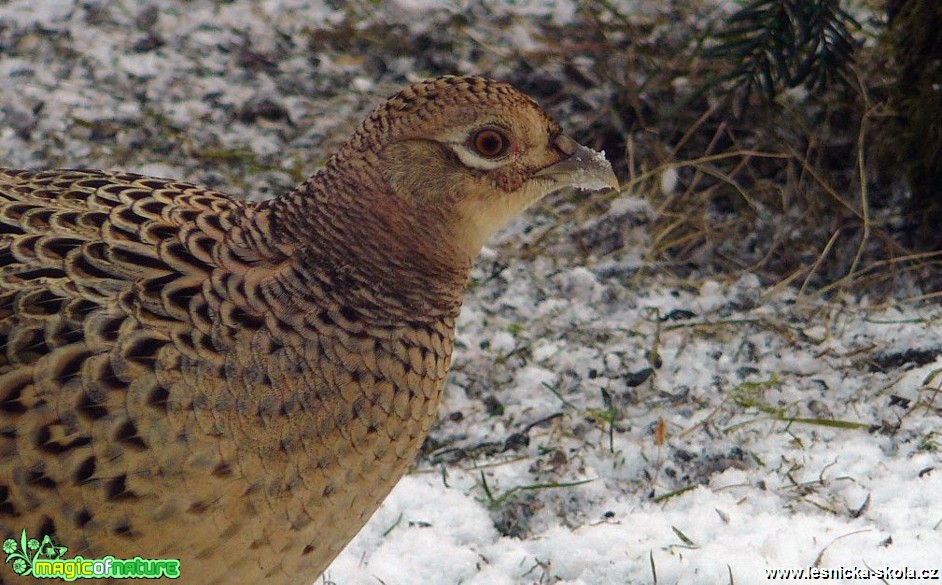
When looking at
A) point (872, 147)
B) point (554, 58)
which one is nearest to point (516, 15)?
point (554, 58)

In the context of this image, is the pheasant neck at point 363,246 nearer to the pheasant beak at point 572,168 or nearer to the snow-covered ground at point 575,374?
the pheasant beak at point 572,168

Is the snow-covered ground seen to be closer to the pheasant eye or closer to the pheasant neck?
the pheasant neck

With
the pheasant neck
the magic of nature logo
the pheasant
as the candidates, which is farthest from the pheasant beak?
the magic of nature logo

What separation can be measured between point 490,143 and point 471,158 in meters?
0.06

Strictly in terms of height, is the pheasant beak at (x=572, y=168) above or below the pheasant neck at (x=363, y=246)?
above

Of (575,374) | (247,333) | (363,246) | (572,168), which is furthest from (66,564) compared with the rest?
(575,374)

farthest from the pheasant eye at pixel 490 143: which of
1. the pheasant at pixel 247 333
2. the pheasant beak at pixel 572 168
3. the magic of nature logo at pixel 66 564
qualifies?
the magic of nature logo at pixel 66 564

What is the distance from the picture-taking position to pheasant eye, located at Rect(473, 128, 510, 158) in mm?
2518

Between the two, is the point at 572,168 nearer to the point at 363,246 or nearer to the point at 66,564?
the point at 363,246

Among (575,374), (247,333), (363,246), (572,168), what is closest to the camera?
(247,333)

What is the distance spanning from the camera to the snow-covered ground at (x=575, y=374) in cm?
308

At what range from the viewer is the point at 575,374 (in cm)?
394

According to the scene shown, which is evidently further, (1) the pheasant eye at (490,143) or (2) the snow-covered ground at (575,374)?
(2) the snow-covered ground at (575,374)

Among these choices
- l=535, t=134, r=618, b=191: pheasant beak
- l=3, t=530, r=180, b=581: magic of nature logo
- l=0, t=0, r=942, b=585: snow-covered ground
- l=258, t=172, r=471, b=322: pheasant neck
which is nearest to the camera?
l=3, t=530, r=180, b=581: magic of nature logo
